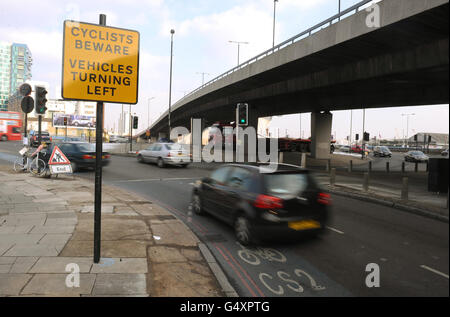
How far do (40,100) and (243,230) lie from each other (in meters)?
11.2

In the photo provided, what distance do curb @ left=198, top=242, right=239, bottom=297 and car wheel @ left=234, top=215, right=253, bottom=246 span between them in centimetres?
58

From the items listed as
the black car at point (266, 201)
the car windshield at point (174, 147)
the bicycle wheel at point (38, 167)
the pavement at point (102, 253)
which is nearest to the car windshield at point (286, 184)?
the black car at point (266, 201)

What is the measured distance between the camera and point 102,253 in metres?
5.04

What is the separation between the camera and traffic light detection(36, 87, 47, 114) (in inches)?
501

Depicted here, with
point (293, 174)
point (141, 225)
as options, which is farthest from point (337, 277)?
point (141, 225)

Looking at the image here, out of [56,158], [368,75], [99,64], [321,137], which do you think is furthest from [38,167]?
[368,75]

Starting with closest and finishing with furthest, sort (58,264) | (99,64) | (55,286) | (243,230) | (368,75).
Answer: (368,75)
(55,286)
(99,64)
(58,264)
(243,230)

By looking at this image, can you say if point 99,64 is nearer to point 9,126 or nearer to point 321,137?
point 321,137

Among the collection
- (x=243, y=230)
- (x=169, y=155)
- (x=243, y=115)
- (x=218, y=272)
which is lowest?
(x=218, y=272)

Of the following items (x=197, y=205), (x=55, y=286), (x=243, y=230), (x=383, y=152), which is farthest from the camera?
(x=383, y=152)

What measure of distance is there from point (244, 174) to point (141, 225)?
9.22 ft

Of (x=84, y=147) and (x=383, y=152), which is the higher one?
(x=383, y=152)

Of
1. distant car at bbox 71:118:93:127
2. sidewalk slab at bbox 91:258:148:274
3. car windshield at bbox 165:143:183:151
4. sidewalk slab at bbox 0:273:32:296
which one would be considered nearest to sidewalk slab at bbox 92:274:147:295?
sidewalk slab at bbox 91:258:148:274

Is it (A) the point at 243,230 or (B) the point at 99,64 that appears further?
(A) the point at 243,230
